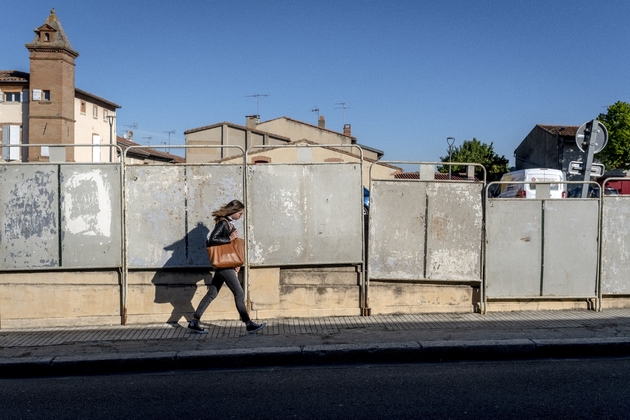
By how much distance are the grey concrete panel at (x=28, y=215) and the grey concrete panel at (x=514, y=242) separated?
589cm

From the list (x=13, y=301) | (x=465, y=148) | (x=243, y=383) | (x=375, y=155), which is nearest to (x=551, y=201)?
(x=243, y=383)

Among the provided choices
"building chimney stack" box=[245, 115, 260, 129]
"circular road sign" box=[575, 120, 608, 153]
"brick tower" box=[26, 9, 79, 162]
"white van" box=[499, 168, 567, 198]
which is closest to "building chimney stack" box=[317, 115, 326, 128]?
"building chimney stack" box=[245, 115, 260, 129]

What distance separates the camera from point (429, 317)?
27.2 ft

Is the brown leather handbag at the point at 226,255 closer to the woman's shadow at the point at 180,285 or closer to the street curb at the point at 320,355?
the woman's shadow at the point at 180,285

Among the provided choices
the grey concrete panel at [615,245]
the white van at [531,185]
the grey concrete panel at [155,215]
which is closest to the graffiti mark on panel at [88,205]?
the grey concrete panel at [155,215]

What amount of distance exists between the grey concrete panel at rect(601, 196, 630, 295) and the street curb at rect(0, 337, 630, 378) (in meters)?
2.00

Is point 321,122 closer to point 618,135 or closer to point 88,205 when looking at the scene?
point 618,135

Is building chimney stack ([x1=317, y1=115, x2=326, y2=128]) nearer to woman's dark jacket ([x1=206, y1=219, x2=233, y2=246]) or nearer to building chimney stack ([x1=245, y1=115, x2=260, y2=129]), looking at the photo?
building chimney stack ([x1=245, y1=115, x2=260, y2=129])

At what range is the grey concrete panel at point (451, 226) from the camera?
8.47 m

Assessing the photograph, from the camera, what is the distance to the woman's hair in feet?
24.6

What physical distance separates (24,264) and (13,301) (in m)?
0.53

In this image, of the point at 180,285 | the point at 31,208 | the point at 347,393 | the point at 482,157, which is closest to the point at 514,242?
the point at 347,393

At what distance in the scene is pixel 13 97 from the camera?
52.9 metres

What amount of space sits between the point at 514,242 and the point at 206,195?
430 centimetres
